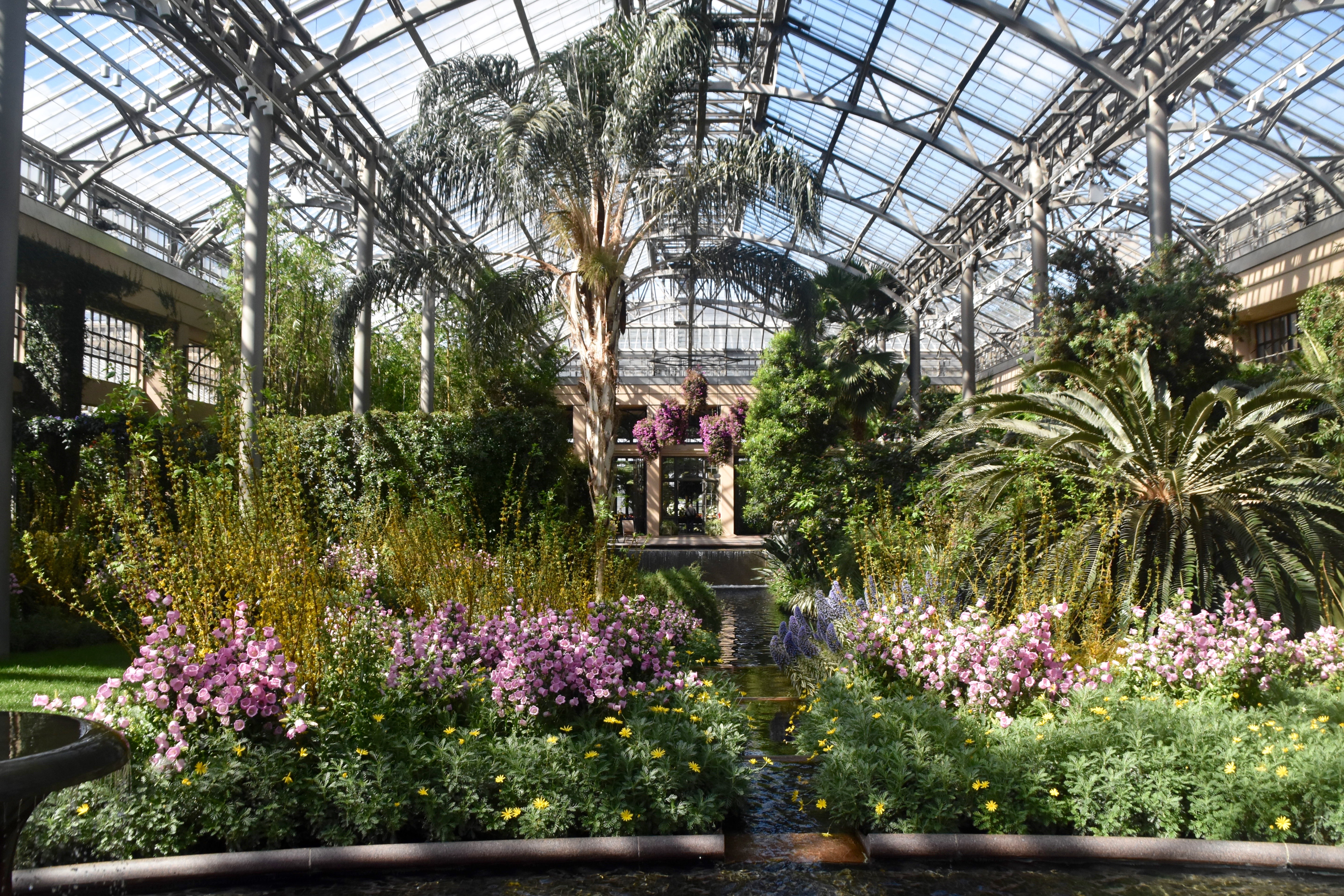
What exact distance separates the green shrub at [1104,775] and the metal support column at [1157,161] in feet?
23.4

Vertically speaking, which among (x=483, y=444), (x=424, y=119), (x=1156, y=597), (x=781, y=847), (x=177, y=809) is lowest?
(x=781, y=847)

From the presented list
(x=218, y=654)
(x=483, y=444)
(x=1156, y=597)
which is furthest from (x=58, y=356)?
(x=1156, y=597)

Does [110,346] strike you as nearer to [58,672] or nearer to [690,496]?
[58,672]

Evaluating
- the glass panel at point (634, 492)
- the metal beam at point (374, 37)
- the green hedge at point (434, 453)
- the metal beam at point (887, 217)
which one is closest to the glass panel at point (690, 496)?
the glass panel at point (634, 492)

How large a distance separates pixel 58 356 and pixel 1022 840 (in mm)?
15066

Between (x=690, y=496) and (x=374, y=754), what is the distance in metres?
24.2

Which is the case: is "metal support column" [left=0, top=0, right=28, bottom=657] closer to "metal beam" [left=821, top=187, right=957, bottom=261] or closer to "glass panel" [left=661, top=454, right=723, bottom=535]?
"metal beam" [left=821, top=187, right=957, bottom=261]

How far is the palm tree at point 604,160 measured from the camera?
8195 mm

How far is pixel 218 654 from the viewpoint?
10.8ft

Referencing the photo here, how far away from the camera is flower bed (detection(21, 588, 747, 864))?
3145 mm

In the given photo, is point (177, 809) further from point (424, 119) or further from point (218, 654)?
point (424, 119)

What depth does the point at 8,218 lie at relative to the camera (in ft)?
19.9

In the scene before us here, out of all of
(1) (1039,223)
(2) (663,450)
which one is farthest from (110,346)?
(1) (1039,223)

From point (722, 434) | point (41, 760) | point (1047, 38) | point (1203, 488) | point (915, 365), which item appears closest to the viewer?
point (41, 760)
